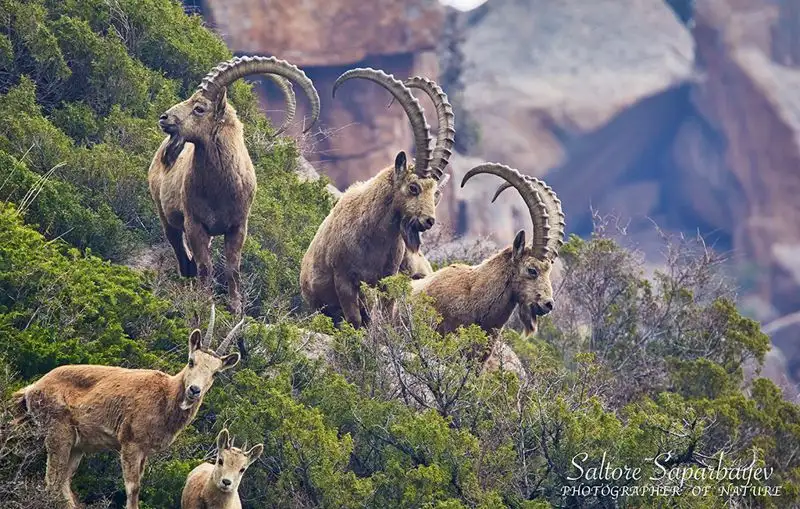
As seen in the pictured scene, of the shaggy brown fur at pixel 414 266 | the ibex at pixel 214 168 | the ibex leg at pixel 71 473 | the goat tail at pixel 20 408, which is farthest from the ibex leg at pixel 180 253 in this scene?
the ibex leg at pixel 71 473

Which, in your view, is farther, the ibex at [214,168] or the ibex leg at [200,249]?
the ibex leg at [200,249]

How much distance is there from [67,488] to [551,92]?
4746cm

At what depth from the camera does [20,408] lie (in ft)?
36.4

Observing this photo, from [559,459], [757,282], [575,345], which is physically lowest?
[757,282]

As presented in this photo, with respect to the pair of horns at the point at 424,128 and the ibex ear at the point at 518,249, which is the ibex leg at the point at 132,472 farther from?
the ibex ear at the point at 518,249

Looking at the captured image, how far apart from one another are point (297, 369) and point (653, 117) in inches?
1838

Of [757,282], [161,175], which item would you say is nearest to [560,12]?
[757,282]

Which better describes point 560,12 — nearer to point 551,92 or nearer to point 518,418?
point 551,92

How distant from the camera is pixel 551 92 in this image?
57.0 m

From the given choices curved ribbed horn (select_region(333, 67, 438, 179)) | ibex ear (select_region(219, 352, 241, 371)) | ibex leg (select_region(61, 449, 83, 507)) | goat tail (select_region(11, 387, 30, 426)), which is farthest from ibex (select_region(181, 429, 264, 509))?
curved ribbed horn (select_region(333, 67, 438, 179))

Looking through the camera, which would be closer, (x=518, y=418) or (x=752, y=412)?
(x=518, y=418)

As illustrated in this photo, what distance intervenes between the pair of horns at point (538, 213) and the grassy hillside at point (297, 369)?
3.84ft

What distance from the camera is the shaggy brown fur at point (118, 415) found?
10.8 metres

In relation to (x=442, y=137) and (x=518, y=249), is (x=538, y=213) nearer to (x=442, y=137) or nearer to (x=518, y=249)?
(x=518, y=249)
